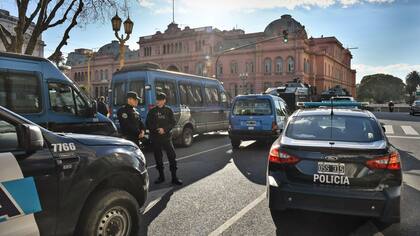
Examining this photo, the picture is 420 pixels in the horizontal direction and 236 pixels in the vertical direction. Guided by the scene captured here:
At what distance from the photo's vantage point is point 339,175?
4.17 metres

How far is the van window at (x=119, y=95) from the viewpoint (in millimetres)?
11477

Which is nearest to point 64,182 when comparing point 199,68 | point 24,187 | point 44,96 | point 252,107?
point 24,187

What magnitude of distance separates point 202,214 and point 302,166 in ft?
5.43

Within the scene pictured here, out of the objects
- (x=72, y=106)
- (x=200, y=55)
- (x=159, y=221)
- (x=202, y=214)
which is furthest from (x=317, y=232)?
(x=200, y=55)

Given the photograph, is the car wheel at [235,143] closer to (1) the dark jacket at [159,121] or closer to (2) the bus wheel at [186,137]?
(2) the bus wheel at [186,137]

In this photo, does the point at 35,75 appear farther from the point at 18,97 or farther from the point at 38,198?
the point at 38,198

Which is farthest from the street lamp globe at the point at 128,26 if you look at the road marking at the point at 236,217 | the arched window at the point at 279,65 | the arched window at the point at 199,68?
the arched window at the point at 199,68

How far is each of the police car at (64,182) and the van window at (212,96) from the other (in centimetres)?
1011

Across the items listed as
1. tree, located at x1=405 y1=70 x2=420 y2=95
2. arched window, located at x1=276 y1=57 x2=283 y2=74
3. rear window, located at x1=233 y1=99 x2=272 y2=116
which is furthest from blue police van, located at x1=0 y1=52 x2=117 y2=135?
tree, located at x1=405 y1=70 x2=420 y2=95

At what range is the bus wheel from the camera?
1230 centimetres

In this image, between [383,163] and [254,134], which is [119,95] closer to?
[254,134]

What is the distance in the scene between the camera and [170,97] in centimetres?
1180

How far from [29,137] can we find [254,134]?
9268mm

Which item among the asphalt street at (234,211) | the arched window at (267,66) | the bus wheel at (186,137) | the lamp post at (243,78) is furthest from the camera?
the lamp post at (243,78)
